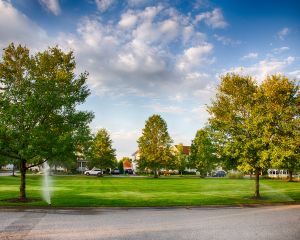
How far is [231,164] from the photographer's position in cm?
2722

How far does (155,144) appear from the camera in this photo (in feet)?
247

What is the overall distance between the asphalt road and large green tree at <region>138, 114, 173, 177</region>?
54081mm

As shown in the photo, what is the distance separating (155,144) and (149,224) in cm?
6064

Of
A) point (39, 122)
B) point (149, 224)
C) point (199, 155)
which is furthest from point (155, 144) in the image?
point (149, 224)

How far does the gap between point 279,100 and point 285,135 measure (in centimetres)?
291

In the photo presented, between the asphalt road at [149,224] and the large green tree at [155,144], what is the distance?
5408 cm

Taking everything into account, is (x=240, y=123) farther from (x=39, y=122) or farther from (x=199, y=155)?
(x=199, y=155)

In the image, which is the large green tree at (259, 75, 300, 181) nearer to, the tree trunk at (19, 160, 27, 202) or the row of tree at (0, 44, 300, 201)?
the row of tree at (0, 44, 300, 201)

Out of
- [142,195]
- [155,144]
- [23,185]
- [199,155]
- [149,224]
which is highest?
[155,144]

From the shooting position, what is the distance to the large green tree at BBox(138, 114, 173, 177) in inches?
2906

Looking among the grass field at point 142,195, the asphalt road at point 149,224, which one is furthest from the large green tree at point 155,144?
the asphalt road at point 149,224

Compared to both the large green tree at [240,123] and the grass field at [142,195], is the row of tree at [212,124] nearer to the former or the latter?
the large green tree at [240,123]

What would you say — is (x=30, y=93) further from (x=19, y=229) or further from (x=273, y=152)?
(x=273, y=152)

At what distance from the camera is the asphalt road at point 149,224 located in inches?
483
